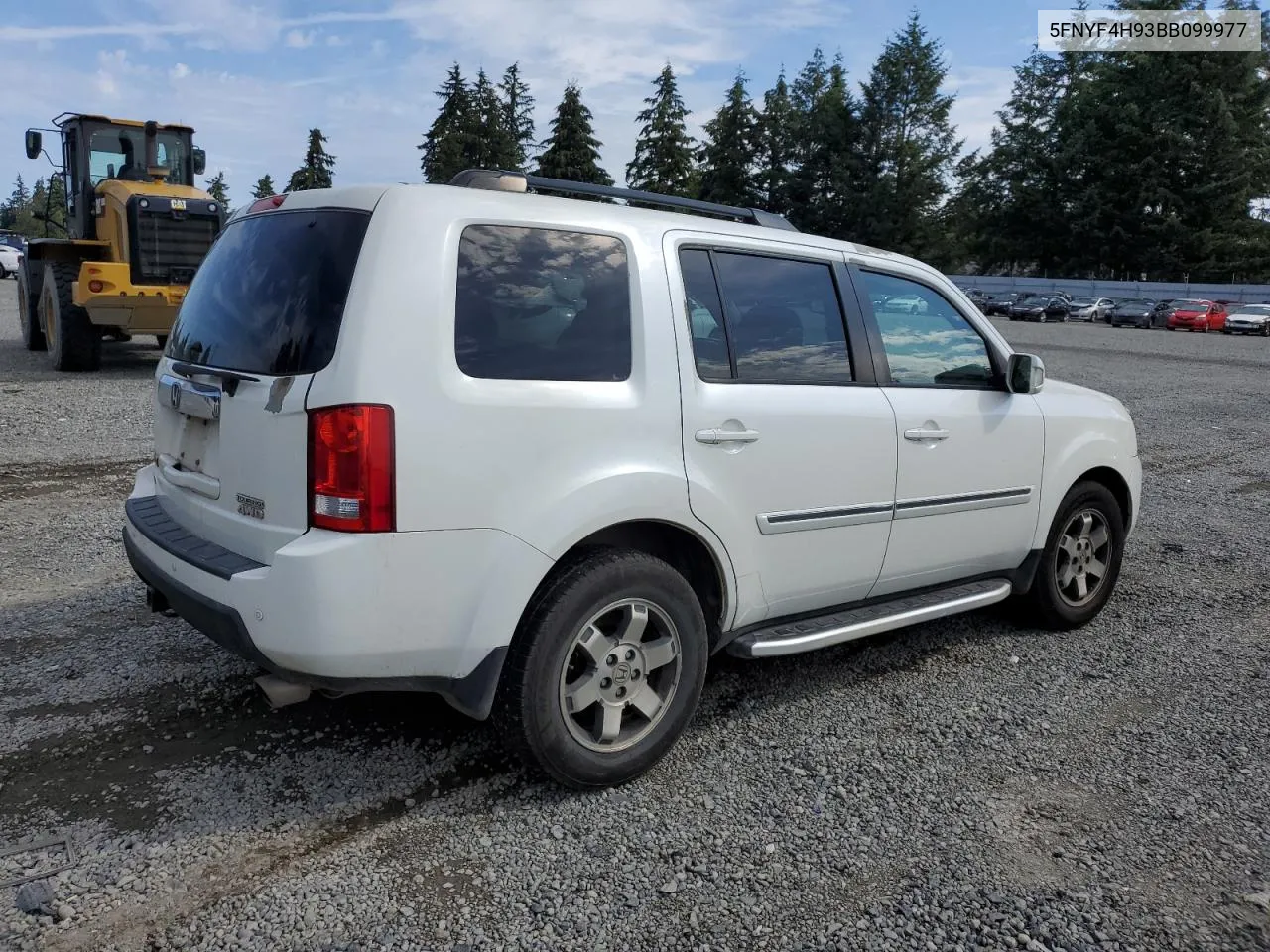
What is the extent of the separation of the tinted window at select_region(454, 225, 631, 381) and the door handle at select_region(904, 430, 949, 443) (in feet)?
4.53

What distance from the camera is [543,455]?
120 inches

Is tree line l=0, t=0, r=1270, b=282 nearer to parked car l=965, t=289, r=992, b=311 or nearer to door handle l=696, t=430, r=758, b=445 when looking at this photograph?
parked car l=965, t=289, r=992, b=311

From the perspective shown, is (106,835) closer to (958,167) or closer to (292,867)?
(292,867)

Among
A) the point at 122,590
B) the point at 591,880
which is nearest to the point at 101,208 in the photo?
the point at 122,590

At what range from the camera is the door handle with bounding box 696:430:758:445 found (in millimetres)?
3438

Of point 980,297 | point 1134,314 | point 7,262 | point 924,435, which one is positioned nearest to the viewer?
point 924,435

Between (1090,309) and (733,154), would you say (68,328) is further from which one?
(733,154)

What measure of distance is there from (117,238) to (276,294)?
1164 cm

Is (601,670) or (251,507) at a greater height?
(251,507)

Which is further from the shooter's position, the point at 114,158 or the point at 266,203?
the point at 114,158

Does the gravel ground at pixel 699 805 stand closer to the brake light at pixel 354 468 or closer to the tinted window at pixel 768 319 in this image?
the brake light at pixel 354 468

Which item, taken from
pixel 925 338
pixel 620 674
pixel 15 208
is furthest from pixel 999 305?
pixel 15 208

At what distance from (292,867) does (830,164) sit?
75.8 metres

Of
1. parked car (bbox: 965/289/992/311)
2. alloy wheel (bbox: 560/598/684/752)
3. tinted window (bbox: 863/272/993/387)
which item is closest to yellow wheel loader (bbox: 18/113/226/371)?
tinted window (bbox: 863/272/993/387)
